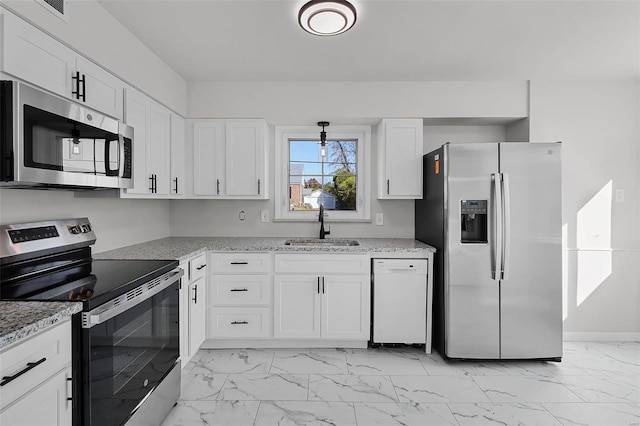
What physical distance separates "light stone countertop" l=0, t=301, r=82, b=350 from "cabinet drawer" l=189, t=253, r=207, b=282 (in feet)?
4.08

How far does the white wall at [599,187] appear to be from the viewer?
10.5 feet

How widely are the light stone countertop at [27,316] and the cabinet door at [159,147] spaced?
4.76 feet

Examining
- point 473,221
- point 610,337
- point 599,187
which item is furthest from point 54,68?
point 610,337

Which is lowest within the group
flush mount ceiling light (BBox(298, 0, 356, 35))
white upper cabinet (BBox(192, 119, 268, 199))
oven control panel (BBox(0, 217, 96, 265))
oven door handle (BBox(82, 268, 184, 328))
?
oven door handle (BBox(82, 268, 184, 328))

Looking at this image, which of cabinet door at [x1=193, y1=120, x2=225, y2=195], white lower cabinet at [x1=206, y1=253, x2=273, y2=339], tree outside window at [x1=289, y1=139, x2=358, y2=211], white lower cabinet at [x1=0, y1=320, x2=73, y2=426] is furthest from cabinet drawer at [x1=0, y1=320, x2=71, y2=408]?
tree outside window at [x1=289, y1=139, x2=358, y2=211]

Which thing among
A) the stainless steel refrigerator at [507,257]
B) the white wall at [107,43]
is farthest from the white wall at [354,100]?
the stainless steel refrigerator at [507,257]

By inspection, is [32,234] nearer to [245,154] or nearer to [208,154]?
[208,154]

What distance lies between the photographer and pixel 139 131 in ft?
8.05

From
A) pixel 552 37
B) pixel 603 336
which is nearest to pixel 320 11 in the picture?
pixel 552 37

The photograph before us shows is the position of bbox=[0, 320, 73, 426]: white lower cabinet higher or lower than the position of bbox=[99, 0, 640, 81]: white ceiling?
lower

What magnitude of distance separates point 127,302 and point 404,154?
99.4 inches

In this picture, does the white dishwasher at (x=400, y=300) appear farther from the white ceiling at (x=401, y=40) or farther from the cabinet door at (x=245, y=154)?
the white ceiling at (x=401, y=40)

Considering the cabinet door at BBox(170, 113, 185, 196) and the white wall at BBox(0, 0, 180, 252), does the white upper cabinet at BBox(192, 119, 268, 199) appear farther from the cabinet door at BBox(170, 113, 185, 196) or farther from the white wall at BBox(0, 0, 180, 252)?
the white wall at BBox(0, 0, 180, 252)

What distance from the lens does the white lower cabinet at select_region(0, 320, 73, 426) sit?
1.01 metres
